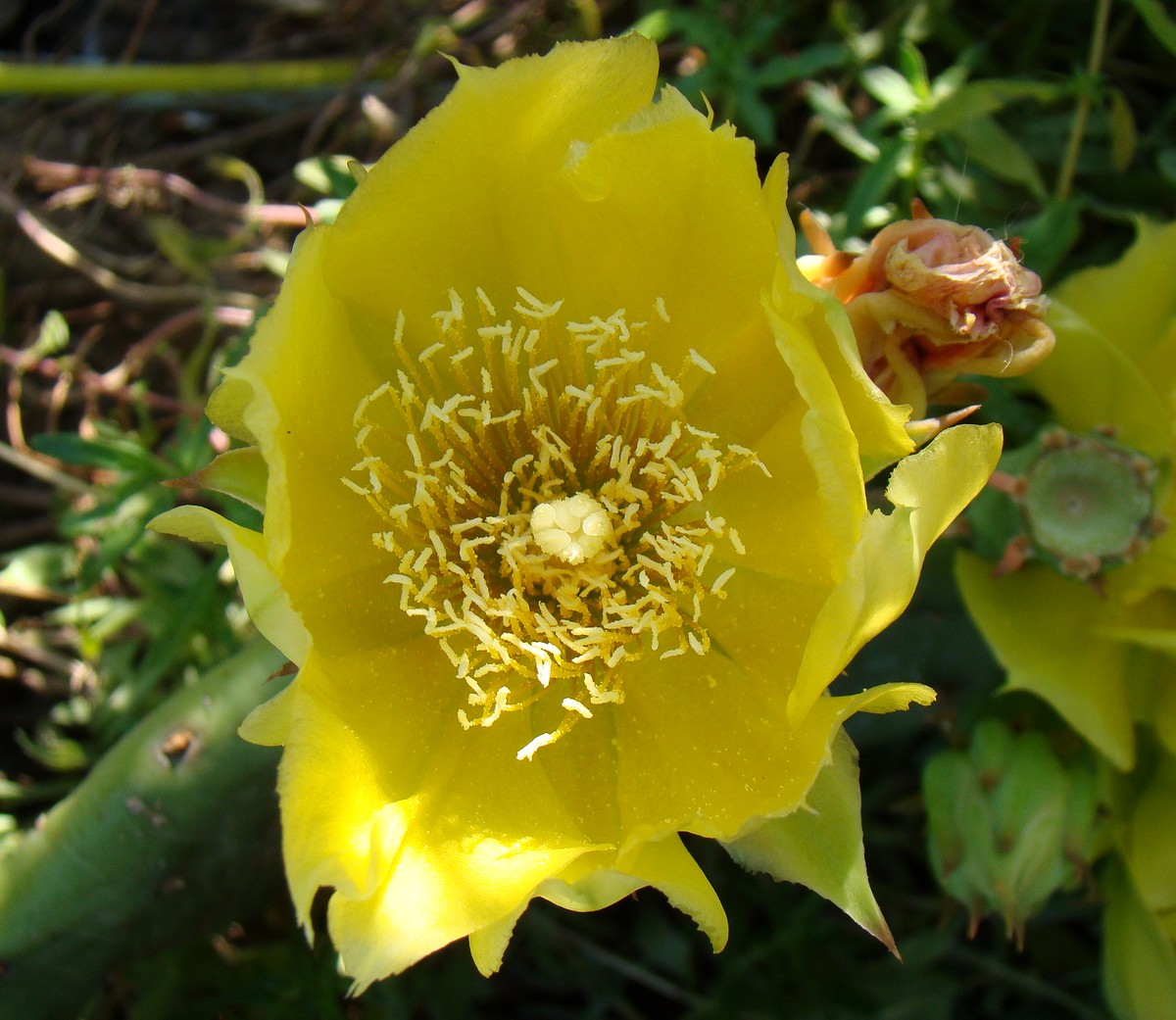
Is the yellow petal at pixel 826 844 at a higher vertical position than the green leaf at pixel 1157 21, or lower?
lower

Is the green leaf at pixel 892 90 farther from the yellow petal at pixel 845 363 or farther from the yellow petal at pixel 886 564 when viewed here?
the yellow petal at pixel 886 564

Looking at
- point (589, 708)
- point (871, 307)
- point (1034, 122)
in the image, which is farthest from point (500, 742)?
point (1034, 122)

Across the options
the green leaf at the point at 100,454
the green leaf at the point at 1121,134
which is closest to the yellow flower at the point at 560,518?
the green leaf at the point at 100,454

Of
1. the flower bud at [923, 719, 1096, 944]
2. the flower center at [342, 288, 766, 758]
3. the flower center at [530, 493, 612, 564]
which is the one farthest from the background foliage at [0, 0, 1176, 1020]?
the flower center at [530, 493, 612, 564]

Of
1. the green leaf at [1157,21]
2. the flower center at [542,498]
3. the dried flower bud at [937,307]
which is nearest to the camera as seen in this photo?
the dried flower bud at [937,307]

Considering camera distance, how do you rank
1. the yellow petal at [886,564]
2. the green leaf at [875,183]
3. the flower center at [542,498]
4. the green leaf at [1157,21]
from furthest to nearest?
the green leaf at [875,183] → the green leaf at [1157,21] → the flower center at [542,498] → the yellow petal at [886,564]

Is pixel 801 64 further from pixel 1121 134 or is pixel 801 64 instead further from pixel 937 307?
pixel 937 307

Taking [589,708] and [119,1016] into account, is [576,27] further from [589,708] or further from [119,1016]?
[119,1016]
